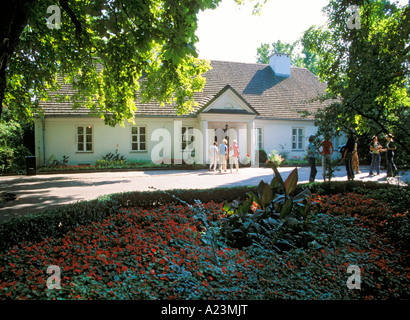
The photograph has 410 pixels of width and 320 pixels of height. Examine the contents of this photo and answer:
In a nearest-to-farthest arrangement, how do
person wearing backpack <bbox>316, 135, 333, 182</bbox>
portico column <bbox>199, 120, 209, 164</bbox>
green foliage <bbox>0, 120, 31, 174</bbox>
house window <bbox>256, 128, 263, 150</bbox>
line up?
person wearing backpack <bbox>316, 135, 333, 182</bbox> → green foliage <bbox>0, 120, 31, 174</bbox> → portico column <bbox>199, 120, 209, 164</bbox> → house window <bbox>256, 128, 263, 150</bbox>

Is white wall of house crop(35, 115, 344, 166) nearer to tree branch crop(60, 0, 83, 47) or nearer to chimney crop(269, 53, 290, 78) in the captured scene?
chimney crop(269, 53, 290, 78)

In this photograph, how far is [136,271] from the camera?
3646 mm

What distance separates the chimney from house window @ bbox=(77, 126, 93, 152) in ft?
64.6

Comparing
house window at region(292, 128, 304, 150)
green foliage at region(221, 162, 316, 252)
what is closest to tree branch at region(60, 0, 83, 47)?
green foliage at region(221, 162, 316, 252)

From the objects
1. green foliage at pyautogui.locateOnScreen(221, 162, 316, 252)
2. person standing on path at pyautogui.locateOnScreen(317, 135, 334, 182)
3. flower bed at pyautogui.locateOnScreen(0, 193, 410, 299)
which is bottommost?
flower bed at pyautogui.locateOnScreen(0, 193, 410, 299)

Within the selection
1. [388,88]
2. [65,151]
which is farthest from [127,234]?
[65,151]

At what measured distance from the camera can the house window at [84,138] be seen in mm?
20858

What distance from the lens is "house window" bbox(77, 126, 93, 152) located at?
821 inches

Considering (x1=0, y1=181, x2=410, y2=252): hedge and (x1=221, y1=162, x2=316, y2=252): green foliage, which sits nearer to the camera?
(x1=221, y1=162, x2=316, y2=252): green foliage

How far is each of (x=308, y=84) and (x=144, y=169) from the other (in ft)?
66.7

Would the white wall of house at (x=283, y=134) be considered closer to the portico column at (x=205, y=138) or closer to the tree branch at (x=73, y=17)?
the portico column at (x=205, y=138)

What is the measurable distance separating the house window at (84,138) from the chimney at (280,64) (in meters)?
19.7

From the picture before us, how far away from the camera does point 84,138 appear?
68.5 ft
